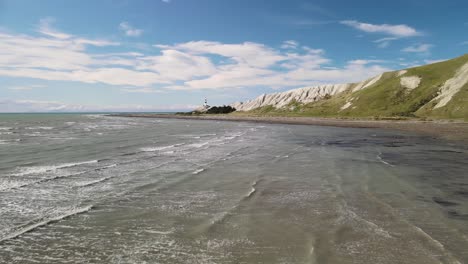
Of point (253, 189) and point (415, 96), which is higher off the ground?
point (415, 96)

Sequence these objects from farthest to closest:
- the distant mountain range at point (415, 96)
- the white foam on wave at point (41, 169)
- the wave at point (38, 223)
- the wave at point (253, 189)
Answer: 1. the distant mountain range at point (415, 96)
2. the white foam on wave at point (41, 169)
3. the wave at point (253, 189)
4. the wave at point (38, 223)

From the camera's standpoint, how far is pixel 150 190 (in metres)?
16.4

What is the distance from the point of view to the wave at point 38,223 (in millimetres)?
10148

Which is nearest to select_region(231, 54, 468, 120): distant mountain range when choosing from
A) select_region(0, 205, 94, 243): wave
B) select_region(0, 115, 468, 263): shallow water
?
select_region(0, 115, 468, 263): shallow water

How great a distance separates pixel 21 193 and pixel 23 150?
2013 centimetres

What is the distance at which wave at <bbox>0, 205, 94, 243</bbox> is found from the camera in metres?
10.1

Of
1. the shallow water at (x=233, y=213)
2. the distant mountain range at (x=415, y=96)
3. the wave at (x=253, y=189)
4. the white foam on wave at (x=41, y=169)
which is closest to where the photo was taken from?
the shallow water at (x=233, y=213)

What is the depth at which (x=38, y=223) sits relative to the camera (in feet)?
37.0

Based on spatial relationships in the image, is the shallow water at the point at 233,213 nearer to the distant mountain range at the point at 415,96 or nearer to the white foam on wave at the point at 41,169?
the white foam on wave at the point at 41,169

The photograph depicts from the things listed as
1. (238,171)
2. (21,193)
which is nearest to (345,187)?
(238,171)

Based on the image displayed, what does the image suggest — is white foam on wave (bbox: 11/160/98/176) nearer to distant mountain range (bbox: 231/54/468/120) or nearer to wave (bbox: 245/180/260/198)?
wave (bbox: 245/180/260/198)

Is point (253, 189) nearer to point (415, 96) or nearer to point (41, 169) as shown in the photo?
point (41, 169)

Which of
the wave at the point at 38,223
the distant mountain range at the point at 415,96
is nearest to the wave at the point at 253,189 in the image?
the wave at the point at 38,223

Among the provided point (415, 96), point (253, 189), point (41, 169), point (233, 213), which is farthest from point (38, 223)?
point (415, 96)
